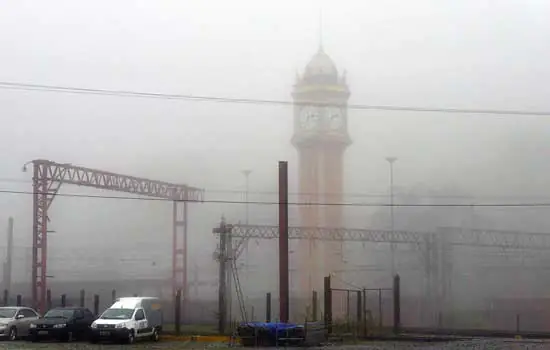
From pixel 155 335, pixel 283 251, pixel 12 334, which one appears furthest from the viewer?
pixel 283 251

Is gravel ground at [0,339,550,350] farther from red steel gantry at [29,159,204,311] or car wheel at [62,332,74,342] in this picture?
red steel gantry at [29,159,204,311]

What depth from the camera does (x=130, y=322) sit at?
29516mm

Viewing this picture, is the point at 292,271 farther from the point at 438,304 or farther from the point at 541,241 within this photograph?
the point at 541,241

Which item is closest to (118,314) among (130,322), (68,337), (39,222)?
(130,322)

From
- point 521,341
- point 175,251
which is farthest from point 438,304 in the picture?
point 521,341

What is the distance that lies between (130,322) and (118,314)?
0.99 m

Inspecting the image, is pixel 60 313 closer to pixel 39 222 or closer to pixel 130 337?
pixel 130 337

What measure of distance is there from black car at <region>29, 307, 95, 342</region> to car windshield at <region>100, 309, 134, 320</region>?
2.32 m

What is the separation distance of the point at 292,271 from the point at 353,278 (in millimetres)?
7496

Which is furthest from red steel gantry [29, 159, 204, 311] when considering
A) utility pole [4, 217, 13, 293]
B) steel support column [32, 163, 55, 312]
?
utility pole [4, 217, 13, 293]

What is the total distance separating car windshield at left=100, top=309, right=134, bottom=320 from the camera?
2994 cm

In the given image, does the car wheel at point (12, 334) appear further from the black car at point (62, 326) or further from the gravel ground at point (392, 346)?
the gravel ground at point (392, 346)

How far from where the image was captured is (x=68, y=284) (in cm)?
8875

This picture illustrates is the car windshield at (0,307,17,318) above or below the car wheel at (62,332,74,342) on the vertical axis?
above
